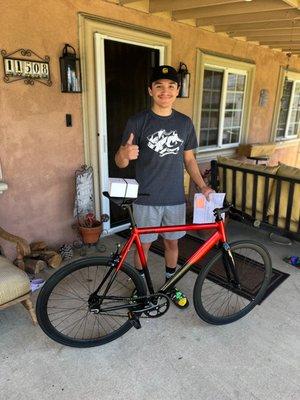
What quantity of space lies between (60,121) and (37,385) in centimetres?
202

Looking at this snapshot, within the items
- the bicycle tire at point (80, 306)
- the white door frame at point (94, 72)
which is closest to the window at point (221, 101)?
the white door frame at point (94, 72)

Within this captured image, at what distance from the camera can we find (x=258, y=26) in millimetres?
3684

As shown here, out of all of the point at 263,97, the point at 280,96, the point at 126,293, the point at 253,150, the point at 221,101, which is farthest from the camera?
the point at 280,96

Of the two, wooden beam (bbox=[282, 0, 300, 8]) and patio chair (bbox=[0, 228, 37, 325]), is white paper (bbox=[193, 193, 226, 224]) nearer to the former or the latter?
patio chair (bbox=[0, 228, 37, 325])

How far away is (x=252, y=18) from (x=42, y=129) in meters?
2.57

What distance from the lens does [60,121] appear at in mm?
2709

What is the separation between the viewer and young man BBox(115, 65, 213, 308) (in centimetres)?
178

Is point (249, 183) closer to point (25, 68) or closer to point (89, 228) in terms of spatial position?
point (89, 228)

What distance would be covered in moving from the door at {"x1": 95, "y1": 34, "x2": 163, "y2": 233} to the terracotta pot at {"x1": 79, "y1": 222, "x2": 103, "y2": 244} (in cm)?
41

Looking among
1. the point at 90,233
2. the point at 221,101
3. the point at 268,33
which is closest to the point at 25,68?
the point at 90,233

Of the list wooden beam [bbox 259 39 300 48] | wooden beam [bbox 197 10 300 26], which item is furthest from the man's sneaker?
wooden beam [bbox 259 39 300 48]

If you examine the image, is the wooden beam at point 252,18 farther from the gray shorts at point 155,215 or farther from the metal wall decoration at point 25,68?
the gray shorts at point 155,215

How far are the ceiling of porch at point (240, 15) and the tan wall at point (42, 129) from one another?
10.0 inches

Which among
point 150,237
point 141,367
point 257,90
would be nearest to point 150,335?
point 141,367
